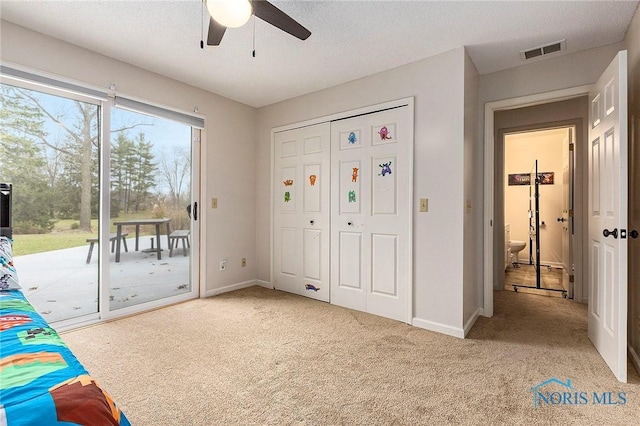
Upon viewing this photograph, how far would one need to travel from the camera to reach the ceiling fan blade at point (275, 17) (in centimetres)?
164

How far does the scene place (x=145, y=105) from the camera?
10.2 feet

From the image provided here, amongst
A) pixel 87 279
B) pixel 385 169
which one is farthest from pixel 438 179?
pixel 87 279

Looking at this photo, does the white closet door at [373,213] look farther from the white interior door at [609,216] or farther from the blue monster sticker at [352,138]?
the white interior door at [609,216]

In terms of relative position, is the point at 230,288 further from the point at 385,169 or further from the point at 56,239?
the point at 385,169

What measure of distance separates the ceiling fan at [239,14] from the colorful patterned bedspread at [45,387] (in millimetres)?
1556

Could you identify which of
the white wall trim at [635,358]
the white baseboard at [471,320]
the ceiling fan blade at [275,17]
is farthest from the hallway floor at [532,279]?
the ceiling fan blade at [275,17]

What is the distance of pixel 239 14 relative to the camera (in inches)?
62.0

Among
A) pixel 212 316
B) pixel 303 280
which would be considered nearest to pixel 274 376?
pixel 212 316

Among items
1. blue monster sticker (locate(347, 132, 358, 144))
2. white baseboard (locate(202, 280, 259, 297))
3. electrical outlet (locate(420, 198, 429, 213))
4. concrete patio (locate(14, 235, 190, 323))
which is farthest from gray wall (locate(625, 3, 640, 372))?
concrete patio (locate(14, 235, 190, 323))

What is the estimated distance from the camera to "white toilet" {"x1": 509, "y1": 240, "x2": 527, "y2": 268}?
5.49 meters

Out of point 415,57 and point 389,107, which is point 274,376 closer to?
point 389,107

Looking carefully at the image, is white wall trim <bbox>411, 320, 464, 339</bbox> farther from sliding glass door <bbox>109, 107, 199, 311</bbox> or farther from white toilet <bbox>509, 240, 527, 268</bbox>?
white toilet <bbox>509, 240, 527, 268</bbox>

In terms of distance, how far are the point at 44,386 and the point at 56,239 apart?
2.50 metres

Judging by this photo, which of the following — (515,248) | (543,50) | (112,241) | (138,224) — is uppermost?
(543,50)
